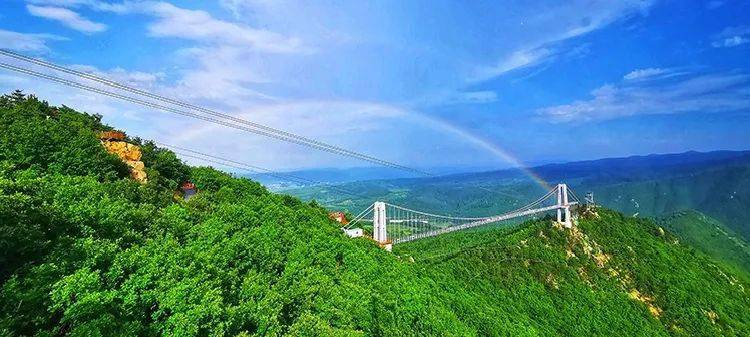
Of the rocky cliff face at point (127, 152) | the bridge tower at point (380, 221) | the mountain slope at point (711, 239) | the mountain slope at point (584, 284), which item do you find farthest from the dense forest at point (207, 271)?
the mountain slope at point (711, 239)

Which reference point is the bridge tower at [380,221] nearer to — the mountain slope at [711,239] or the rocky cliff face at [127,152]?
the rocky cliff face at [127,152]

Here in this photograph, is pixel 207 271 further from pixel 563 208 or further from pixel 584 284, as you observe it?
pixel 563 208

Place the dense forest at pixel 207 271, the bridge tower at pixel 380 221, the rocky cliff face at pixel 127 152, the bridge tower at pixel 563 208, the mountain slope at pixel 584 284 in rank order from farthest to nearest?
the bridge tower at pixel 563 208 → the bridge tower at pixel 380 221 → the mountain slope at pixel 584 284 → the rocky cliff face at pixel 127 152 → the dense forest at pixel 207 271

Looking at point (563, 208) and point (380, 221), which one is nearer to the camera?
point (380, 221)

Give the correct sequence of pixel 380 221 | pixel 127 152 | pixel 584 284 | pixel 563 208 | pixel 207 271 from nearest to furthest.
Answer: pixel 207 271 → pixel 127 152 → pixel 380 221 → pixel 584 284 → pixel 563 208

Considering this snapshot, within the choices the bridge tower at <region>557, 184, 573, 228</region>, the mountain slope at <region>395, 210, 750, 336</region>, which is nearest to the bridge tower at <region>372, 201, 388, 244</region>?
the mountain slope at <region>395, 210, 750, 336</region>

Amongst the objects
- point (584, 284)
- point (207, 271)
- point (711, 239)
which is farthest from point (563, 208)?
Answer: point (711, 239)

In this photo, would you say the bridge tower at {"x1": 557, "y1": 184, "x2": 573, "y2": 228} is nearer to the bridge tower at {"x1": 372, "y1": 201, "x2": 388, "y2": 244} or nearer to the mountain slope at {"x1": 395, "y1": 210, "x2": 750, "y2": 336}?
Answer: the mountain slope at {"x1": 395, "y1": 210, "x2": 750, "y2": 336}
